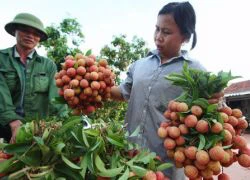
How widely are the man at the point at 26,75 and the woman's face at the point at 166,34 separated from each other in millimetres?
984

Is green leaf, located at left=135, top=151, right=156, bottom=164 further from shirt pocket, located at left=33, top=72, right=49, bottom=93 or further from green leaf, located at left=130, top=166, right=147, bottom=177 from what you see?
shirt pocket, located at left=33, top=72, right=49, bottom=93

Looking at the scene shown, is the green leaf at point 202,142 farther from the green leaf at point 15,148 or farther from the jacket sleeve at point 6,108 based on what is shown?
the jacket sleeve at point 6,108

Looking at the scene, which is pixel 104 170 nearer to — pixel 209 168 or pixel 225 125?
pixel 209 168

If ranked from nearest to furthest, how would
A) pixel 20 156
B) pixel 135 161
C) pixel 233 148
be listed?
pixel 20 156
pixel 135 161
pixel 233 148

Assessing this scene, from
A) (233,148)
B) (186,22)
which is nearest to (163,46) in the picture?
(186,22)

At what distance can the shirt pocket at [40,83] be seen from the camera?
2.74 m

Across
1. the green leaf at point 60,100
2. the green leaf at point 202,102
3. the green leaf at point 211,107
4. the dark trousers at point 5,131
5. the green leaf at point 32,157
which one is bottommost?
the dark trousers at point 5,131

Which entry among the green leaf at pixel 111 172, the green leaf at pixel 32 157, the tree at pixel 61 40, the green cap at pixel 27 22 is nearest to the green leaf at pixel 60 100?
the green leaf at pixel 32 157

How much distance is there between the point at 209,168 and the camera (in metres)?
1.50

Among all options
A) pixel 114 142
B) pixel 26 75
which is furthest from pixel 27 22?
pixel 114 142

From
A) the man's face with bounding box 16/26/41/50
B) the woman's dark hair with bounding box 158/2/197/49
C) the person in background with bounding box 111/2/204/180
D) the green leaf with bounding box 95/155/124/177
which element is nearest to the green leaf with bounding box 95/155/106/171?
the green leaf with bounding box 95/155/124/177

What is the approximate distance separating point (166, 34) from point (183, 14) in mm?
171

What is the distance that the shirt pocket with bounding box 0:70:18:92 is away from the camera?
105 inches

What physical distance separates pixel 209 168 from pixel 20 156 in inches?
31.2
